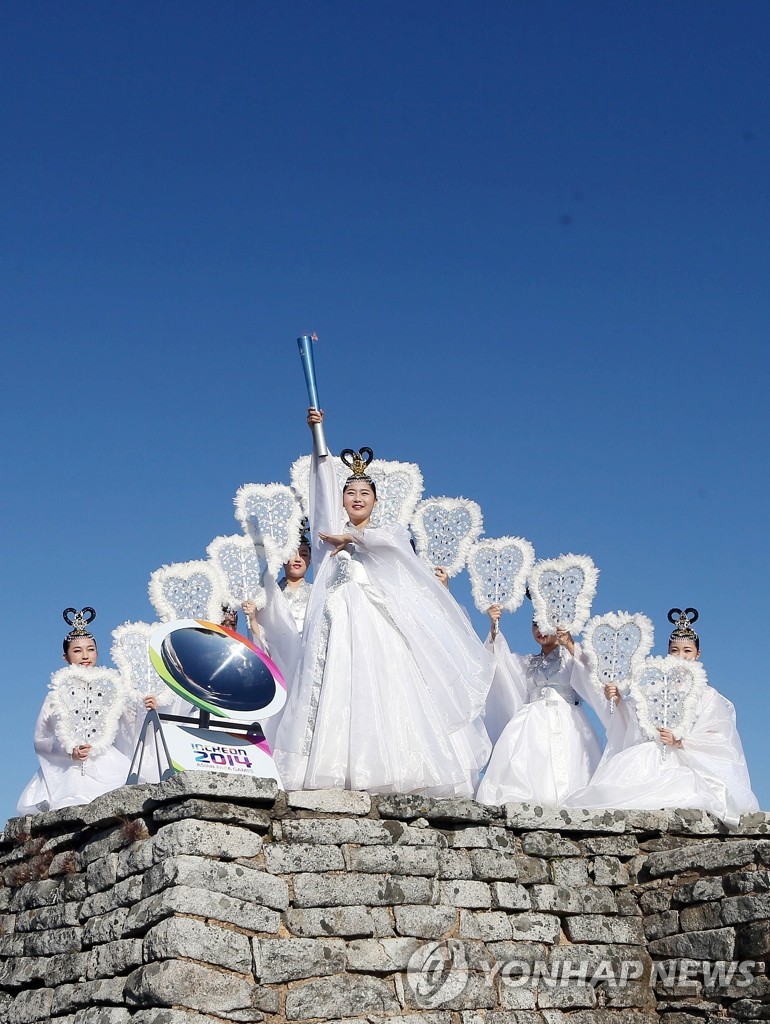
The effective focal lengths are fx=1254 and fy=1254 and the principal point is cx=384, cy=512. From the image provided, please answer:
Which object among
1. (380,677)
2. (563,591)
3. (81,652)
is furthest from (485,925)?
(81,652)

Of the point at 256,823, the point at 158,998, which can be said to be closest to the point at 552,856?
the point at 256,823

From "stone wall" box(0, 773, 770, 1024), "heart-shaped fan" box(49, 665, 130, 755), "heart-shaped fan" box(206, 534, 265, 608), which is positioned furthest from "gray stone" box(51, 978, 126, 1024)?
"heart-shaped fan" box(206, 534, 265, 608)

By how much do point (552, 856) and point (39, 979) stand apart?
3.29m

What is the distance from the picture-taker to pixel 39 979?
756 centimetres

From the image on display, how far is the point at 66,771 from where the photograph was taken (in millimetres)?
9148

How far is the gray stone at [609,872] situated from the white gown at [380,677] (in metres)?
0.97

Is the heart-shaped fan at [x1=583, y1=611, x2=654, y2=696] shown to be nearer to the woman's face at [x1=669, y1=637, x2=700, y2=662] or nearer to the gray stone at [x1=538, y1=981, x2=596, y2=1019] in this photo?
the woman's face at [x1=669, y1=637, x2=700, y2=662]

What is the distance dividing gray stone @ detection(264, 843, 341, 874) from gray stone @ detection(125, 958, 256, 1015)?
0.67 meters

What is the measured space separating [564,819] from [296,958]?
7.37 ft

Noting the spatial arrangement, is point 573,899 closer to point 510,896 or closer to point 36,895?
point 510,896

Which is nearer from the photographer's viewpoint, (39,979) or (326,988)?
(326,988)

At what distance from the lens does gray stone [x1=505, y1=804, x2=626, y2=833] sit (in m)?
8.14

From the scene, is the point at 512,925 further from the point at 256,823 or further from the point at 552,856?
the point at 256,823

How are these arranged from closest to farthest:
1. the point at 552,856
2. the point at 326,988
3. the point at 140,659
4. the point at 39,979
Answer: the point at 326,988
the point at 39,979
the point at 552,856
the point at 140,659
